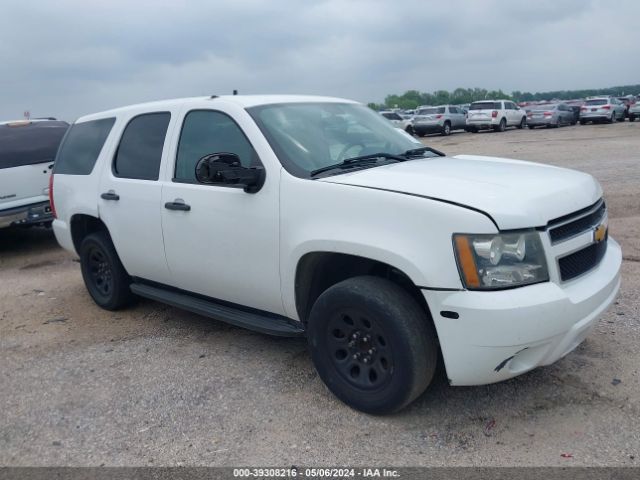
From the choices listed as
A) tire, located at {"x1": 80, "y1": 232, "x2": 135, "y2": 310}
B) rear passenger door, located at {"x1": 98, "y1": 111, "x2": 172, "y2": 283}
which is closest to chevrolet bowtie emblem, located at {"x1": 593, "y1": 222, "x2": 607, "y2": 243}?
Answer: rear passenger door, located at {"x1": 98, "y1": 111, "x2": 172, "y2": 283}

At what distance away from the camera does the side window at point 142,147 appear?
4734 mm

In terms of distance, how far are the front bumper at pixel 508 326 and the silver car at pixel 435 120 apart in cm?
2876

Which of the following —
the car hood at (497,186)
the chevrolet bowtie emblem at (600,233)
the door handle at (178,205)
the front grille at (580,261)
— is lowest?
the front grille at (580,261)

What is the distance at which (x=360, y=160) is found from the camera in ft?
13.1

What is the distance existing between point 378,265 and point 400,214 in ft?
1.65

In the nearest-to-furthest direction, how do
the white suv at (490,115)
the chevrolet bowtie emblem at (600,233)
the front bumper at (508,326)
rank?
the front bumper at (508,326) < the chevrolet bowtie emblem at (600,233) < the white suv at (490,115)

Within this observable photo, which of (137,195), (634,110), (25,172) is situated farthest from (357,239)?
(634,110)

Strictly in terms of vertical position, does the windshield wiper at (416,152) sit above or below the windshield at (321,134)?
below

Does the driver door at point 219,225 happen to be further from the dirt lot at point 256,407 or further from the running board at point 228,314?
→ the dirt lot at point 256,407

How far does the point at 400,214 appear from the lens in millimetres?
3174

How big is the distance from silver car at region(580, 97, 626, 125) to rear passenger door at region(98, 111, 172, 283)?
34.8 meters

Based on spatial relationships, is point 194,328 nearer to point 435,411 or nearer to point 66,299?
point 66,299

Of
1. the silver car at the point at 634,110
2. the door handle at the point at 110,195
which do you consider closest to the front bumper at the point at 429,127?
the silver car at the point at 634,110

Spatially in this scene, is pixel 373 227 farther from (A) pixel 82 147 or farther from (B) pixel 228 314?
(A) pixel 82 147
